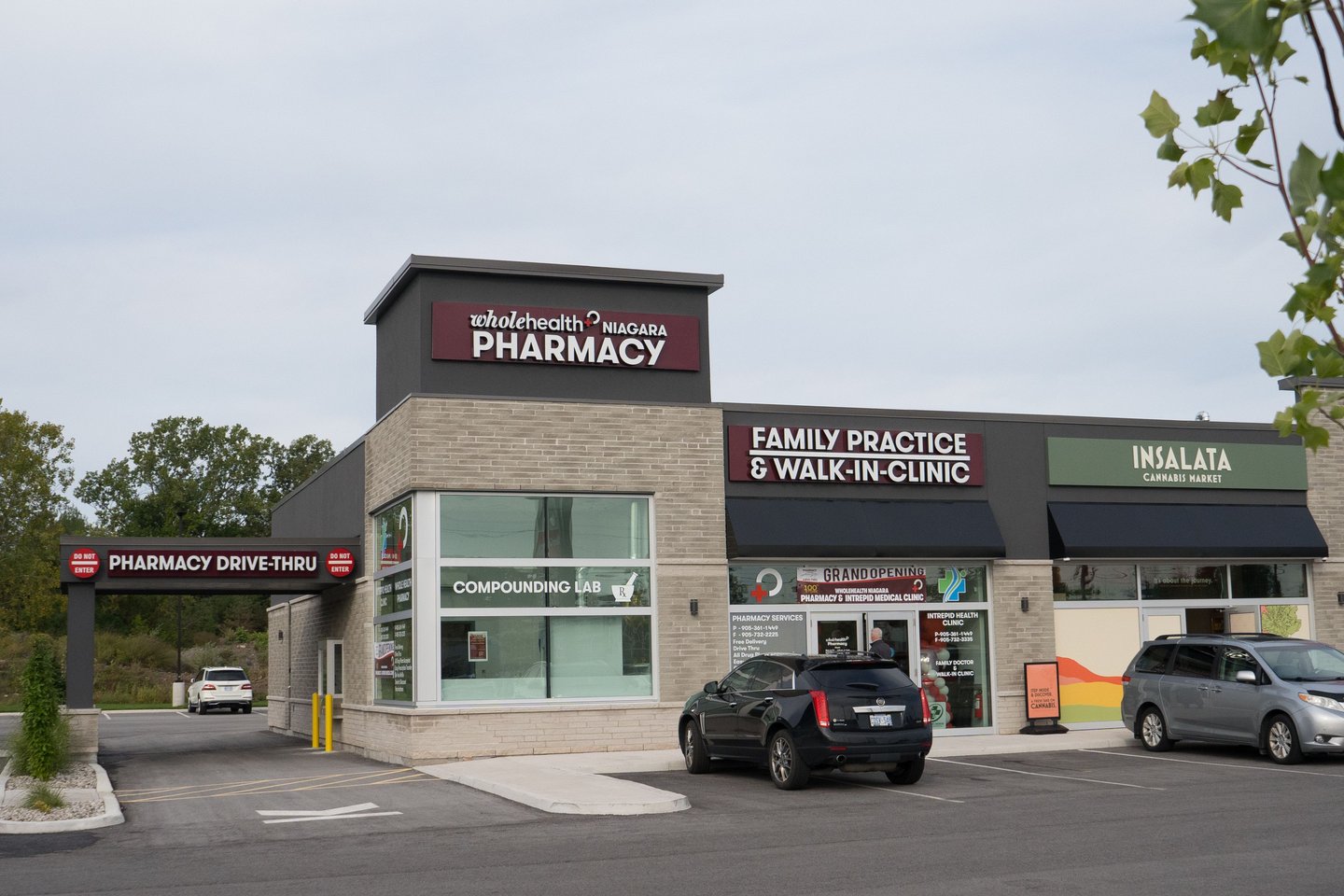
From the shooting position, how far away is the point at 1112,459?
84.8 feet

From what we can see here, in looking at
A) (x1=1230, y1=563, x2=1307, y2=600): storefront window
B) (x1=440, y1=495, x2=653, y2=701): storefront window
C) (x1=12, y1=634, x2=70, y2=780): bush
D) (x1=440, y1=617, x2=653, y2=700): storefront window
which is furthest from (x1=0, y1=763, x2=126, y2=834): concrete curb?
(x1=1230, y1=563, x2=1307, y2=600): storefront window

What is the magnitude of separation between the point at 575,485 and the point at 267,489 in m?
80.6

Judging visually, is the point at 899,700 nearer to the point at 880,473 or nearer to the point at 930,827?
the point at 930,827

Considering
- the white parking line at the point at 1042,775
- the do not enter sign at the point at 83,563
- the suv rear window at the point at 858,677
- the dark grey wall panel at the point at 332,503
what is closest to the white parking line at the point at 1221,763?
the white parking line at the point at 1042,775

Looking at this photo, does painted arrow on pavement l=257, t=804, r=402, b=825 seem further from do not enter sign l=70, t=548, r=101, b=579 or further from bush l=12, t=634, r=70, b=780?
do not enter sign l=70, t=548, r=101, b=579

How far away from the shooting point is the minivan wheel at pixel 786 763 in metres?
16.7

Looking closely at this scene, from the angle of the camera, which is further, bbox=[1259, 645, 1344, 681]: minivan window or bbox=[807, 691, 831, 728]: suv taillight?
bbox=[1259, 645, 1344, 681]: minivan window

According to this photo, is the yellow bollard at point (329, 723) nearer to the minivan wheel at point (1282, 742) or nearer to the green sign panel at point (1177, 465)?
the green sign panel at point (1177, 465)

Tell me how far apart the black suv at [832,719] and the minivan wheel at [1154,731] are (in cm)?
570

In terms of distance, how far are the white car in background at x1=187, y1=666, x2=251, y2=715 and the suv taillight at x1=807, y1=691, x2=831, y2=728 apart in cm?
3862

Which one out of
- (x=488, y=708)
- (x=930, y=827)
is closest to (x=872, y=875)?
(x=930, y=827)

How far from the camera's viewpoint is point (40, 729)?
732 inches

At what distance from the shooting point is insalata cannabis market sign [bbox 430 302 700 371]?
894 inches

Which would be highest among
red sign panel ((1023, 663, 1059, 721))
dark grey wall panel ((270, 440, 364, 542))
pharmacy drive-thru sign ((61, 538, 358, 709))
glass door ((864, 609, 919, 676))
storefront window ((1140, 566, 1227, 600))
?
dark grey wall panel ((270, 440, 364, 542))
